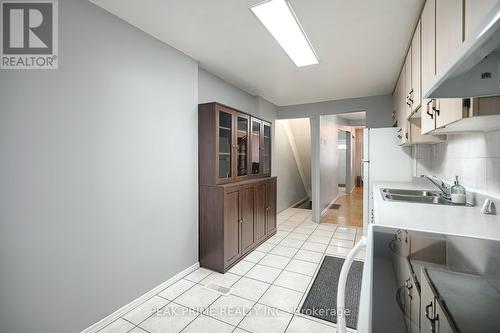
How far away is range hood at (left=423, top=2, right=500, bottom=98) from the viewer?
51 centimetres

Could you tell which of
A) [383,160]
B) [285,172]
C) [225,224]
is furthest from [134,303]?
[285,172]

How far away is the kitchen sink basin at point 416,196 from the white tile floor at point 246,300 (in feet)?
3.42

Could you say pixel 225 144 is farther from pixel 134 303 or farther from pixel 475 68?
pixel 475 68

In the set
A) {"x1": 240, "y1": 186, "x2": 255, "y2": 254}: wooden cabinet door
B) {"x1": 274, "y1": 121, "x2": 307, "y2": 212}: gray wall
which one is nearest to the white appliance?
{"x1": 240, "y1": 186, "x2": 255, "y2": 254}: wooden cabinet door

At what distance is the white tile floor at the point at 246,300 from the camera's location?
173 centimetres

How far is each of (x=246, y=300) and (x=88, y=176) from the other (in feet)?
5.53

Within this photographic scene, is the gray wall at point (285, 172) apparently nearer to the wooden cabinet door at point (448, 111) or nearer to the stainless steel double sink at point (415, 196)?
the stainless steel double sink at point (415, 196)

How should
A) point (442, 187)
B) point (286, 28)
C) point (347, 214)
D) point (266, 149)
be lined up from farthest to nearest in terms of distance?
point (347, 214) → point (266, 149) → point (442, 187) → point (286, 28)

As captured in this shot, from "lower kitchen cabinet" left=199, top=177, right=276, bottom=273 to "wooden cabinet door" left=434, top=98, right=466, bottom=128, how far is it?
6.31 feet

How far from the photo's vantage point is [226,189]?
2.54 metres

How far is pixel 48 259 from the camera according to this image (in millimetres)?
1442

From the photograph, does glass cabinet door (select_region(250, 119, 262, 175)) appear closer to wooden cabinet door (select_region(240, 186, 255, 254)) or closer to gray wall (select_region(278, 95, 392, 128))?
wooden cabinet door (select_region(240, 186, 255, 254))

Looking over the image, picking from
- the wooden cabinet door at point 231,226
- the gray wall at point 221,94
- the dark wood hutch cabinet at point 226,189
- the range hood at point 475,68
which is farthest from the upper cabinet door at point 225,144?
the range hood at point 475,68

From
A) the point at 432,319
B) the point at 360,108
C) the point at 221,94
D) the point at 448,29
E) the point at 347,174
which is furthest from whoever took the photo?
the point at 347,174
